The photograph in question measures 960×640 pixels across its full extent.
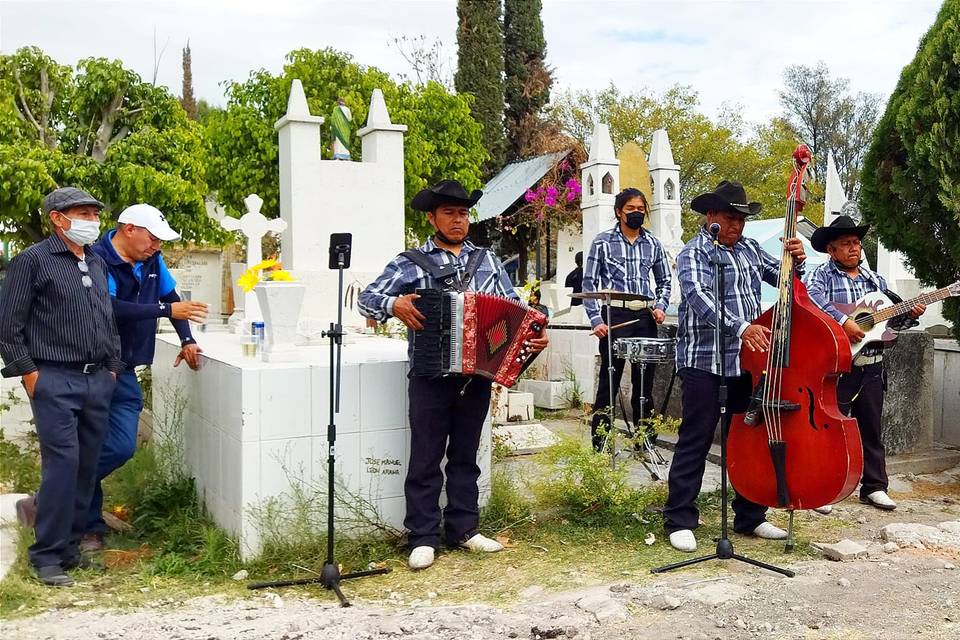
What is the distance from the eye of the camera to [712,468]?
21.4 feet

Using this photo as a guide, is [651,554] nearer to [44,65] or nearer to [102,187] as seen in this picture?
[102,187]

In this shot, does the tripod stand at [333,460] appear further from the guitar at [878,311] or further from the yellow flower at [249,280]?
the guitar at [878,311]

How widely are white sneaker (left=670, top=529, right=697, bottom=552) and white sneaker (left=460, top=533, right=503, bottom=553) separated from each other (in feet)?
3.09

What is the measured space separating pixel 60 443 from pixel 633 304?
3.96m

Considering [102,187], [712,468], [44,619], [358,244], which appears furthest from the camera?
[102,187]

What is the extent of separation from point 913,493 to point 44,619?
5.50 metres

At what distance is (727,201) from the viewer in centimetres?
459

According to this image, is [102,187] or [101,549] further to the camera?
[102,187]

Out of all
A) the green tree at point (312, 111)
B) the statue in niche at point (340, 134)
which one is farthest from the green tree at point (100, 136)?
the statue in niche at point (340, 134)

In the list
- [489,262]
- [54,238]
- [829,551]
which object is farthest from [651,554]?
[54,238]

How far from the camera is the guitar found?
4.87 metres

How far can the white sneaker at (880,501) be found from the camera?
551 centimetres

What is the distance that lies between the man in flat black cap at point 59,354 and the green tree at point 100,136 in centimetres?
906

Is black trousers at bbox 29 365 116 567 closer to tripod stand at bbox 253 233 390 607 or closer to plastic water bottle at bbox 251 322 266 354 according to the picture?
plastic water bottle at bbox 251 322 266 354
